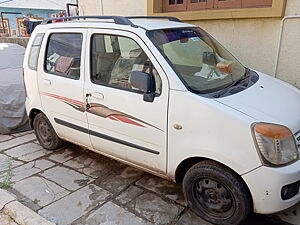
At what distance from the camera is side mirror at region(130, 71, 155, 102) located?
99.6 inches

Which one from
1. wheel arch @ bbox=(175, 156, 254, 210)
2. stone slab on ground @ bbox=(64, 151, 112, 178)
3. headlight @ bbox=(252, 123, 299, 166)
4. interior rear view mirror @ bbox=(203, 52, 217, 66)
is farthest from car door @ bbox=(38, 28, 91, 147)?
headlight @ bbox=(252, 123, 299, 166)

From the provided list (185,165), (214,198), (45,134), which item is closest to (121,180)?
(185,165)

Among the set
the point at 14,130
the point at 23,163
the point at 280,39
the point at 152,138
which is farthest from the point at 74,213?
the point at 280,39

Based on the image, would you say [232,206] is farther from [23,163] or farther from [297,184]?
[23,163]

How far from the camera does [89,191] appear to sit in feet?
10.3

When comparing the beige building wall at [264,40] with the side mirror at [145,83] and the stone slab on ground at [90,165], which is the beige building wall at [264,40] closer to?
the side mirror at [145,83]

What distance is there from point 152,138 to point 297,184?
133 cm

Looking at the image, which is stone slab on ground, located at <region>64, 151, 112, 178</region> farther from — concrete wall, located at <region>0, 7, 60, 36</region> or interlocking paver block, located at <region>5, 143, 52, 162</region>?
concrete wall, located at <region>0, 7, 60, 36</region>

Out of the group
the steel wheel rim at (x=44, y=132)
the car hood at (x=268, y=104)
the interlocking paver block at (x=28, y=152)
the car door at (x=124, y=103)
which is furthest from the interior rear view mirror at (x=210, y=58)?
the interlocking paver block at (x=28, y=152)

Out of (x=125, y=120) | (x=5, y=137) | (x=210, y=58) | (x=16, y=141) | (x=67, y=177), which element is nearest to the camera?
(x=125, y=120)

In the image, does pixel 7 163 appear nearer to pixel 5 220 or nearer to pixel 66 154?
pixel 66 154

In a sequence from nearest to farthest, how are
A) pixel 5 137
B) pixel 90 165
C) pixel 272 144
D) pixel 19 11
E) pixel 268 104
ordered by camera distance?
pixel 272 144 < pixel 268 104 < pixel 90 165 < pixel 5 137 < pixel 19 11

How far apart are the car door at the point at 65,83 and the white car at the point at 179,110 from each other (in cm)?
1

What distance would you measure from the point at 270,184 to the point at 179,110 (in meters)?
0.96
